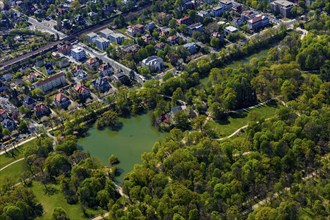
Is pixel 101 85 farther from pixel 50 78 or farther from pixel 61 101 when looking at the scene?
pixel 50 78

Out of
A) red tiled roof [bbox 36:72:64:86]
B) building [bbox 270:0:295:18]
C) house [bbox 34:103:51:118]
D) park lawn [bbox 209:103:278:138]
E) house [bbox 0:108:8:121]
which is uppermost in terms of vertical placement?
building [bbox 270:0:295:18]

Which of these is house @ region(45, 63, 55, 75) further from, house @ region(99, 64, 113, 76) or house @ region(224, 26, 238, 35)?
house @ region(224, 26, 238, 35)

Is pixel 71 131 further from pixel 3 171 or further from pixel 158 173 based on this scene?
pixel 158 173

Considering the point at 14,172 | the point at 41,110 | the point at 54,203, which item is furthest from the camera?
the point at 41,110

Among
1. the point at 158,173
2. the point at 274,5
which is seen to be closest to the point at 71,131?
the point at 158,173

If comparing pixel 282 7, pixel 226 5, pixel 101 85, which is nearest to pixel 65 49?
pixel 101 85

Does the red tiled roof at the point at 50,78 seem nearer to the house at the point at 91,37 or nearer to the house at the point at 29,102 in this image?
the house at the point at 29,102

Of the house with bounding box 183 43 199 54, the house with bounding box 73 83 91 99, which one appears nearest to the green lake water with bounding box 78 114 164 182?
the house with bounding box 73 83 91 99

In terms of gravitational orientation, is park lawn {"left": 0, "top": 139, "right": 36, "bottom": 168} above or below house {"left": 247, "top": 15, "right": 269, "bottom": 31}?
below
